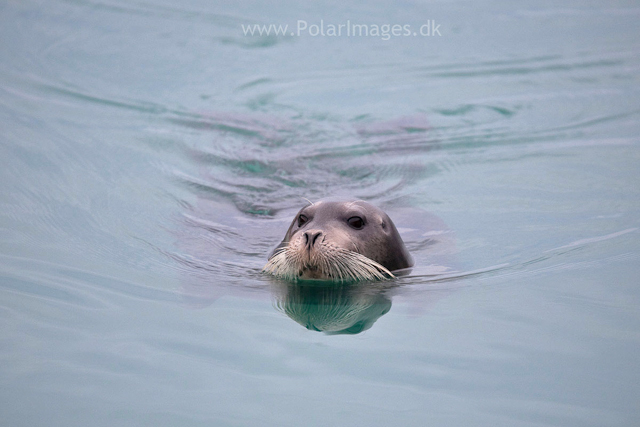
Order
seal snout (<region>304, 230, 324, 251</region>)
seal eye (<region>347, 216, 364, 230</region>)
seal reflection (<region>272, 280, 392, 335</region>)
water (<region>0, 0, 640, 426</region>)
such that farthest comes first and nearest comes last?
1. seal eye (<region>347, 216, 364, 230</region>)
2. seal snout (<region>304, 230, 324, 251</region>)
3. seal reflection (<region>272, 280, 392, 335</region>)
4. water (<region>0, 0, 640, 426</region>)

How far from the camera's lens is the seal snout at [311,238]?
477 centimetres

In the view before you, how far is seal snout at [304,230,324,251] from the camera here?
4.77m

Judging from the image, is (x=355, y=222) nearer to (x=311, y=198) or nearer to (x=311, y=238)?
(x=311, y=238)

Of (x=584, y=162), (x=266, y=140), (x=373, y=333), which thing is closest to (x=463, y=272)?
(x=373, y=333)

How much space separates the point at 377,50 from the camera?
1230 centimetres

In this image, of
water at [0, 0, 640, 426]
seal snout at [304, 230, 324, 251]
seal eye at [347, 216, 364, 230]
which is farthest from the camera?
seal eye at [347, 216, 364, 230]

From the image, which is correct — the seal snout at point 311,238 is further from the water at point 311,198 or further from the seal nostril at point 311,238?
the water at point 311,198

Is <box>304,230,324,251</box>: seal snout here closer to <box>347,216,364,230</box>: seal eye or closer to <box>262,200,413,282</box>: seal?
<box>262,200,413,282</box>: seal

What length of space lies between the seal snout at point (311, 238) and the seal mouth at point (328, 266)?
2.7 inches

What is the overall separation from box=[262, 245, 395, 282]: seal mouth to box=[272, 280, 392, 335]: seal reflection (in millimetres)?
75

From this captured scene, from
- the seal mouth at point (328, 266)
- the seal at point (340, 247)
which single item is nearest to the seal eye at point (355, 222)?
the seal at point (340, 247)

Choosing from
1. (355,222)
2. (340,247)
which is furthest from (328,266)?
(355,222)

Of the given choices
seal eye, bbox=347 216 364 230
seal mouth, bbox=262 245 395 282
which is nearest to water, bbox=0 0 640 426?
seal mouth, bbox=262 245 395 282

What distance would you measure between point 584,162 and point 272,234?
3477 millimetres
